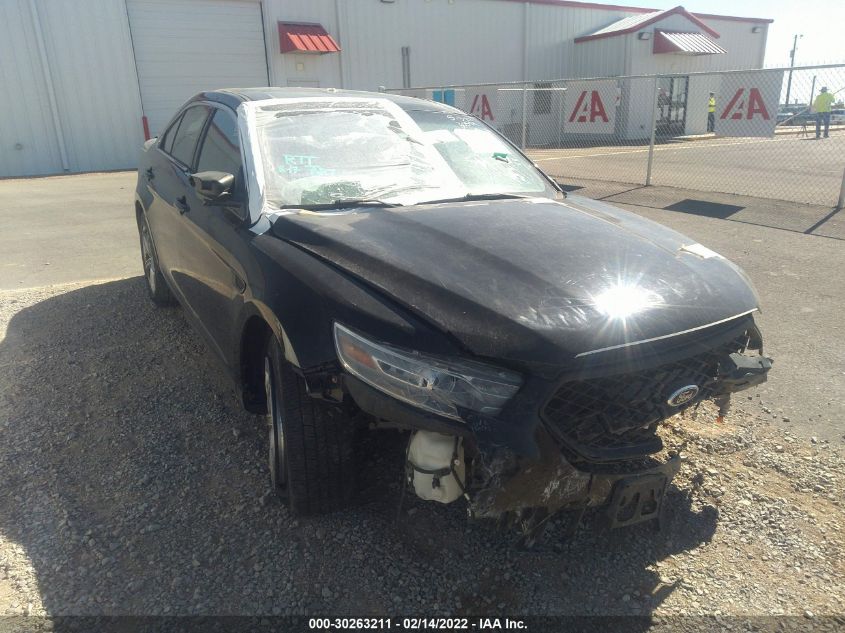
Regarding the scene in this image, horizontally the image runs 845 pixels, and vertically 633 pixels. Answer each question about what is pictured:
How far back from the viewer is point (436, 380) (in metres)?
2.04

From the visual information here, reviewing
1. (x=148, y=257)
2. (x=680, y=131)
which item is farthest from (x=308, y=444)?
→ (x=680, y=131)

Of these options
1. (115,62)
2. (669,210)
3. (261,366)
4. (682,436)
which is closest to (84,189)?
(115,62)

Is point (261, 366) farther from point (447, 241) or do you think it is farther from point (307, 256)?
point (447, 241)

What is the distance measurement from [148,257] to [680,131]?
73.8ft

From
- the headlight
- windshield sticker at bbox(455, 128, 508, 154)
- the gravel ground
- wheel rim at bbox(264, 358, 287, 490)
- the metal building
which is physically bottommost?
the gravel ground

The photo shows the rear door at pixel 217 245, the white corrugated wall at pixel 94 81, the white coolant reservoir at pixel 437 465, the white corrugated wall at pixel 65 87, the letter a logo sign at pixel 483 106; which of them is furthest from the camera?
the white corrugated wall at pixel 94 81

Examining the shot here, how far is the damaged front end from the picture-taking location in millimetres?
2020

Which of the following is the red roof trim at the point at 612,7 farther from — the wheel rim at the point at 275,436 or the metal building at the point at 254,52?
the wheel rim at the point at 275,436

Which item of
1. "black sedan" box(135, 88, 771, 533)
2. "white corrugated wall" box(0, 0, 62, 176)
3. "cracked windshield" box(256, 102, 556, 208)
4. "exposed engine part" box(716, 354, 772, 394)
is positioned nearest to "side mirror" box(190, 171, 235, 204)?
"black sedan" box(135, 88, 771, 533)

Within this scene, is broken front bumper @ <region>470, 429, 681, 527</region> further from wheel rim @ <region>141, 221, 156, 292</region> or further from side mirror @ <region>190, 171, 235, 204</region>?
wheel rim @ <region>141, 221, 156, 292</region>

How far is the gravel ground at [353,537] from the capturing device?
231 centimetres

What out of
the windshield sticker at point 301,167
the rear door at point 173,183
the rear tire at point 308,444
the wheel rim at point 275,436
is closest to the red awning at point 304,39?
the rear door at point 173,183

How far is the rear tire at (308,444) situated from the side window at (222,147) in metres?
1.15

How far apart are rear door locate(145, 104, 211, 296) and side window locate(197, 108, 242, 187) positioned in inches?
6.8
